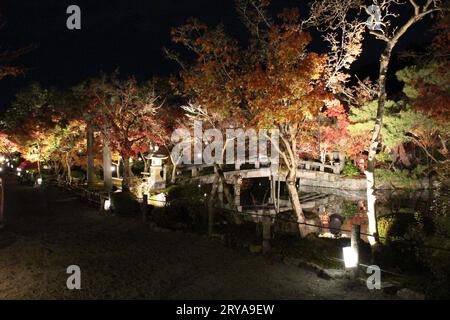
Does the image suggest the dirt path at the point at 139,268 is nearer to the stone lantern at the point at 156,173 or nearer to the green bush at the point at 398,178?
the green bush at the point at 398,178

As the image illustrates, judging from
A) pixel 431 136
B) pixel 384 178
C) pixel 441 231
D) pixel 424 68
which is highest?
pixel 424 68

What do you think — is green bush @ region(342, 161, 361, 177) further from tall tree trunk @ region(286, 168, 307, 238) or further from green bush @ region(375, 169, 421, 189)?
tall tree trunk @ region(286, 168, 307, 238)

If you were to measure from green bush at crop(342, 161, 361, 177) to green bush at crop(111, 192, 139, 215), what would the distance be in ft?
48.7

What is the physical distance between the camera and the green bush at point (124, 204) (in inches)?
670

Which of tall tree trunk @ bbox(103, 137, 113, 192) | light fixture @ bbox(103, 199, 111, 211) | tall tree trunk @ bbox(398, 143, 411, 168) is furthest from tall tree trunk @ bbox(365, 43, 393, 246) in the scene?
tall tree trunk @ bbox(103, 137, 113, 192)

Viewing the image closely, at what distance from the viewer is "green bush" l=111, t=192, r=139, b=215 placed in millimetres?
17016

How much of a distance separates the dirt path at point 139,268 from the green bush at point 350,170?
1629 cm

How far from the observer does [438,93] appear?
11594 millimetres

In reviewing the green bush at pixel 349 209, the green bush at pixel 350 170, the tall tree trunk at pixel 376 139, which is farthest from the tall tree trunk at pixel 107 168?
the tall tree trunk at pixel 376 139

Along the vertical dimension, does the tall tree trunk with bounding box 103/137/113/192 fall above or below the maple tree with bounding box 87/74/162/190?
below

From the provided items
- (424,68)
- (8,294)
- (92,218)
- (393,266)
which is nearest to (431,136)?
(424,68)

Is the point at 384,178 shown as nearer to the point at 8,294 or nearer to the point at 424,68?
the point at 424,68

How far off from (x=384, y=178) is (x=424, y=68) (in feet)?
19.4
